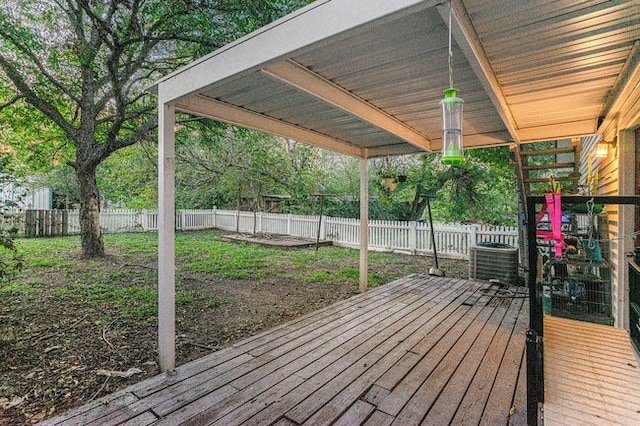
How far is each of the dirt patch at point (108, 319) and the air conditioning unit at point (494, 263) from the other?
860 millimetres

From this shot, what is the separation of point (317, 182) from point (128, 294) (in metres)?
8.62

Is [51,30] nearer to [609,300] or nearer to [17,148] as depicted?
[17,148]

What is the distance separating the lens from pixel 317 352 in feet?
9.19

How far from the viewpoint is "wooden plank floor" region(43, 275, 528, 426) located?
1.91m

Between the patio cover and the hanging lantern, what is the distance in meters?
0.33

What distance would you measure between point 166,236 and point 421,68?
2309mm

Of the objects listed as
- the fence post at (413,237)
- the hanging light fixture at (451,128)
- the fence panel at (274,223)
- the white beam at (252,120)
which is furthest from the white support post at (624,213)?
the fence panel at (274,223)

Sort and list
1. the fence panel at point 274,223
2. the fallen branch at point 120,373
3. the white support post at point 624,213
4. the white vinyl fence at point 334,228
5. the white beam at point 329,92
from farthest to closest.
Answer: the fence panel at point 274,223
the white vinyl fence at point 334,228
the white support post at point 624,213
the fallen branch at point 120,373
the white beam at point 329,92

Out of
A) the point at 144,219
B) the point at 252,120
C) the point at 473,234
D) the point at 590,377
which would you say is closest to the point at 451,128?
the point at 590,377

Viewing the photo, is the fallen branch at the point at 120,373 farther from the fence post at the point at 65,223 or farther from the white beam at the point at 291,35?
the fence post at the point at 65,223

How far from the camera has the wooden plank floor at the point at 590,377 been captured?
1824 mm

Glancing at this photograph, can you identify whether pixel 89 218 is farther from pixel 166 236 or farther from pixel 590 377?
pixel 590 377

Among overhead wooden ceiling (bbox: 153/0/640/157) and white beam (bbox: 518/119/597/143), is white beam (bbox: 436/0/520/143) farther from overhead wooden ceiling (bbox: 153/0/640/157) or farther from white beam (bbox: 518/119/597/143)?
white beam (bbox: 518/119/597/143)

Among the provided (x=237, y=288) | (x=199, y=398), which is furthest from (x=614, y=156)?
(x=237, y=288)
